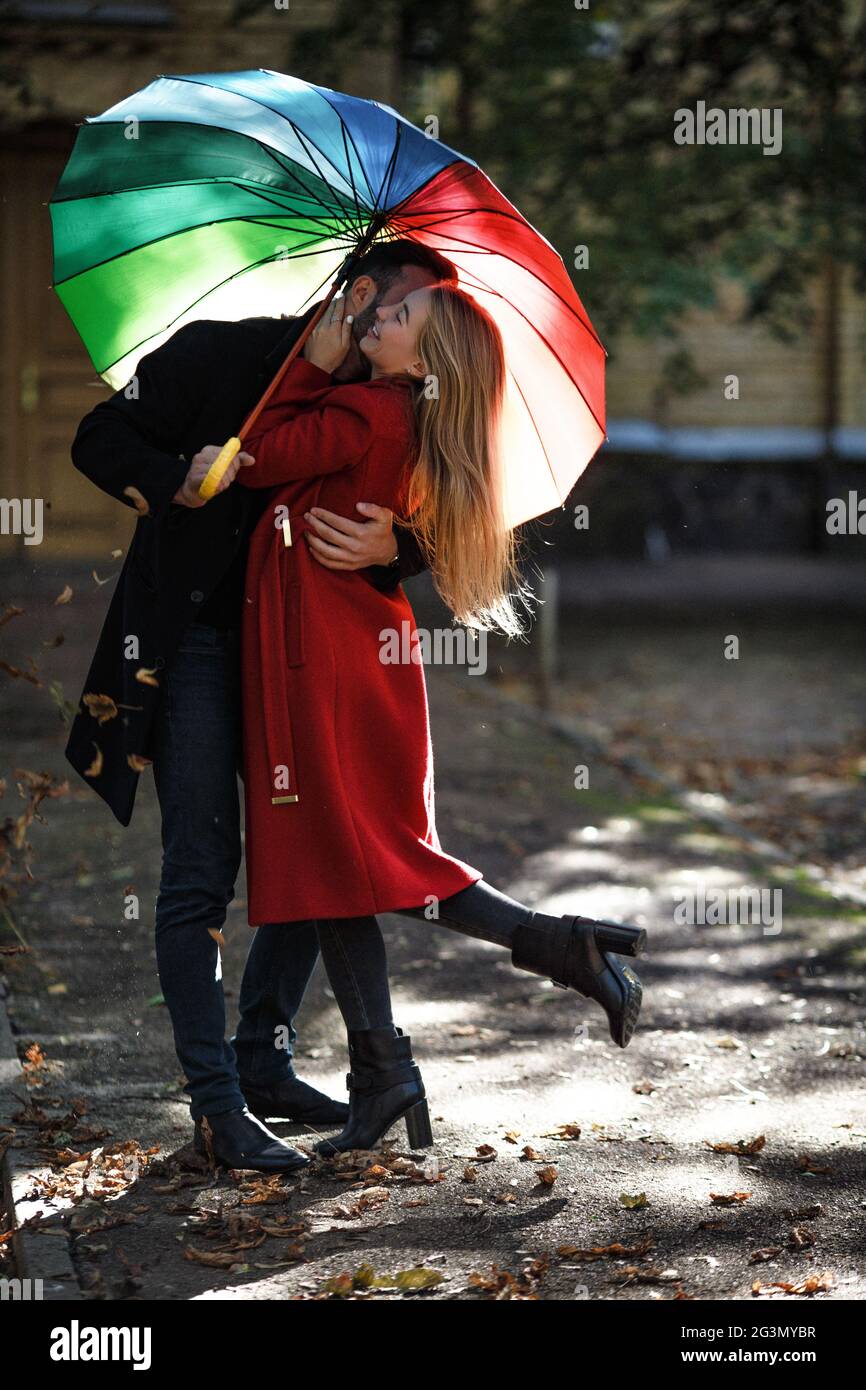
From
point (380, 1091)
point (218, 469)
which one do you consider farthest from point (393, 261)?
point (380, 1091)

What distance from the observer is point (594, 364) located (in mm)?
3840

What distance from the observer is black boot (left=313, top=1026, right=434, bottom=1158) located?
362 centimetres

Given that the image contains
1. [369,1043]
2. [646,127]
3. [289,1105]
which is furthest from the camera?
[646,127]

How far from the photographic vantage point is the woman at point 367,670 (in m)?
3.43

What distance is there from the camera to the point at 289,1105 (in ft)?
12.7

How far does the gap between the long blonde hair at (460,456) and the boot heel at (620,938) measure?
0.70 meters

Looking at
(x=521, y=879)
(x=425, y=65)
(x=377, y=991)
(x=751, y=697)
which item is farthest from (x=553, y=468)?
(x=425, y=65)

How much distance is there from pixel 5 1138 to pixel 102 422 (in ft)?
5.20

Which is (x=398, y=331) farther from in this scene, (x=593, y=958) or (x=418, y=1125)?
(x=418, y=1125)

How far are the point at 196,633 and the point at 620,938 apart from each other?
111 cm

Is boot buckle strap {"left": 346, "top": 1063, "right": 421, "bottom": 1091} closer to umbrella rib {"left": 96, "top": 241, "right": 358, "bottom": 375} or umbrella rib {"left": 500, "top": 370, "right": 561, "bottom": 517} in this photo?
umbrella rib {"left": 500, "top": 370, "right": 561, "bottom": 517}

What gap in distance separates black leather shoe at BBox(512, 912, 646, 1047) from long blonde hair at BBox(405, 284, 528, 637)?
0.68 m

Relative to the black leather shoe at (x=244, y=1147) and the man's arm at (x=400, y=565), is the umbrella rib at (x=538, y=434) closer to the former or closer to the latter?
the man's arm at (x=400, y=565)

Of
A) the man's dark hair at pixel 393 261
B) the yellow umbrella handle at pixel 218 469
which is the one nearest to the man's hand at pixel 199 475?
the yellow umbrella handle at pixel 218 469
